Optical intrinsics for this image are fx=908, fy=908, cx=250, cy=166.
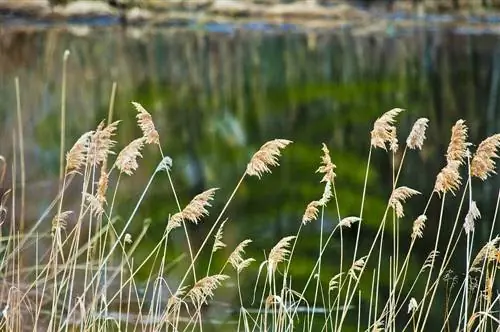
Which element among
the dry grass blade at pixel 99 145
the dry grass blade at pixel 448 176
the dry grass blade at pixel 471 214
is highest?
the dry grass blade at pixel 99 145

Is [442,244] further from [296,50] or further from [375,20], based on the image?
[375,20]

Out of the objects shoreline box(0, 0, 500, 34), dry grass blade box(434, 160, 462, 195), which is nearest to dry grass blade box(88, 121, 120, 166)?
dry grass blade box(434, 160, 462, 195)

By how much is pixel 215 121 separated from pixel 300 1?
2200 inches

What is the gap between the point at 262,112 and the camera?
953 inches

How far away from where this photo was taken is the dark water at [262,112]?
10992 mm

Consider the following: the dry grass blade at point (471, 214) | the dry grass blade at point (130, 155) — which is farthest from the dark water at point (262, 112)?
the dry grass blade at point (130, 155)

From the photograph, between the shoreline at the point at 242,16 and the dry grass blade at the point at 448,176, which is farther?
the shoreline at the point at 242,16

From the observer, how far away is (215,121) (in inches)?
864

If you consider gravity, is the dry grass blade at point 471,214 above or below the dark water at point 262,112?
above

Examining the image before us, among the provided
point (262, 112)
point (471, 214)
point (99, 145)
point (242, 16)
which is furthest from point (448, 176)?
point (242, 16)

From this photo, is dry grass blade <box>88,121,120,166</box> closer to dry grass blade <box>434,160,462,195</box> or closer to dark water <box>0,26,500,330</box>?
dry grass blade <box>434,160,462,195</box>

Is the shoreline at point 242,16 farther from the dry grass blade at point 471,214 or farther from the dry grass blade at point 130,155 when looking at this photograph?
the dry grass blade at point 130,155

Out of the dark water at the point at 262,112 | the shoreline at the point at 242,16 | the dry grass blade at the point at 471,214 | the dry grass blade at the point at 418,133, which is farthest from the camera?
the shoreline at the point at 242,16

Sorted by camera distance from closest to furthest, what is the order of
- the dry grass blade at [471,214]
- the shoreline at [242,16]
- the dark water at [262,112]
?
the dry grass blade at [471,214] → the dark water at [262,112] → the shoreline at [242,16]
